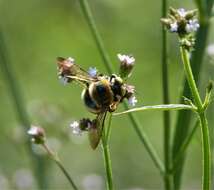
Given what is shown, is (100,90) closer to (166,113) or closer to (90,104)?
(90,104)

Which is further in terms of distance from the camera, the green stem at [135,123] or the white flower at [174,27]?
the green stem at [135,123]

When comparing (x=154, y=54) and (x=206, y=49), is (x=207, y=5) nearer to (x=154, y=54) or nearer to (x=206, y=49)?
(x=206, y=49)

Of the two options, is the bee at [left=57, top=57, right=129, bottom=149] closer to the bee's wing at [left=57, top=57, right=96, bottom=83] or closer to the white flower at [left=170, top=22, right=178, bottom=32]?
the bee's wing at [left=57, top=57, right=96, bottom=83]

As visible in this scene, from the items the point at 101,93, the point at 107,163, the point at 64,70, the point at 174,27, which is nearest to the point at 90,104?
the point at 101,93

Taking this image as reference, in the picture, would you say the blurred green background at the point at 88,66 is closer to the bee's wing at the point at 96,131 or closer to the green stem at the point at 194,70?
the green stem at the point at 194,70

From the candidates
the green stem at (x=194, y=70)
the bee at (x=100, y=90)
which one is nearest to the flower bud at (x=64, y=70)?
the bee at (x=100, y=90)
